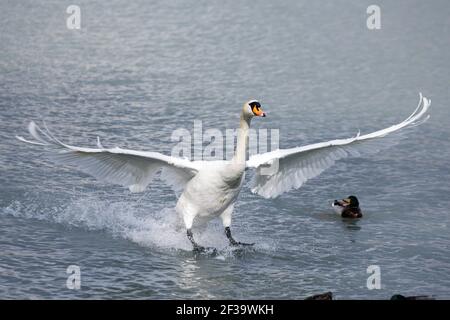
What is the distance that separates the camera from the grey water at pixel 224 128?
42.0 ft

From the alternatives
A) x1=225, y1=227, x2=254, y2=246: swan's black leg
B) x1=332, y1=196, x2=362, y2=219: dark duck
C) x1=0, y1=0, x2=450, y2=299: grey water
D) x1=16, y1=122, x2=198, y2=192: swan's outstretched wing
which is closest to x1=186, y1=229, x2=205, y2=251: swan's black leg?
x1=0, y1=0, x2=450, y2=299: grey water

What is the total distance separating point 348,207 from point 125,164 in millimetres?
3506

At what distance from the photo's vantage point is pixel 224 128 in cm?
1953

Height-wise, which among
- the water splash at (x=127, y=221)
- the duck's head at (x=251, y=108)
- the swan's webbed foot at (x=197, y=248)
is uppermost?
the duck's head at (x=251, y=108)

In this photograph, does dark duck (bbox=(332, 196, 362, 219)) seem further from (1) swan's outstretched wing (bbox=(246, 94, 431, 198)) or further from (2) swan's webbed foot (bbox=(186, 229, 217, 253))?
(2) swan's webbed foot (bbox=(186, 229, 217, 253))

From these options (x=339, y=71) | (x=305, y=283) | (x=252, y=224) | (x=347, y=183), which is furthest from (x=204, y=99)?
(x=305, y=283)

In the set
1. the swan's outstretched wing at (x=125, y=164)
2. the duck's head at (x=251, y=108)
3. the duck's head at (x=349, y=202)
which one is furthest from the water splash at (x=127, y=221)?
the duck's head at (x=251, y=108)

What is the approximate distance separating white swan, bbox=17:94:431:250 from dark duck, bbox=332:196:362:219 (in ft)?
3.28

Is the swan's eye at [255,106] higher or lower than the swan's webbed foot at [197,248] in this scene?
higher

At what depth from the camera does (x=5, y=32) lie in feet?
84.6

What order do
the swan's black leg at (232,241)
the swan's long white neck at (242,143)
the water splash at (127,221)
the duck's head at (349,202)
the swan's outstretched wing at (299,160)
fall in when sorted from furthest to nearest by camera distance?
1. the duck's head at (349,202)
2. the water splash at (127,221)
3. the swan's black leg at (232,241)
4. the swan's outstretched wing at (299,160)
5. the swan's long white neck at (242,143)

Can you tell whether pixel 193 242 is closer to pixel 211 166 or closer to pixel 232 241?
pixel 232 241

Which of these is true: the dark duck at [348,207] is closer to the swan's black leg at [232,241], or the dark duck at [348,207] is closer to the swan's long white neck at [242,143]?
the swan's black leg at [232,241]
